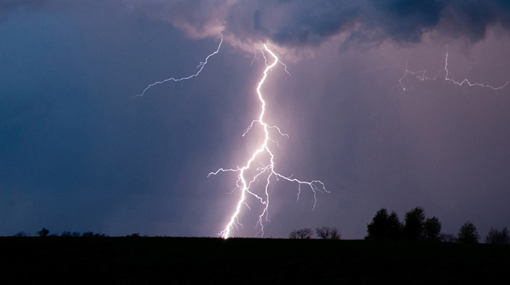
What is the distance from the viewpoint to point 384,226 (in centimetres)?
4900

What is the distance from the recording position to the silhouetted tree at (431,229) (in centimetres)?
5191

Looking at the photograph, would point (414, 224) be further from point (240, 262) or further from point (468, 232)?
point (240, 262)

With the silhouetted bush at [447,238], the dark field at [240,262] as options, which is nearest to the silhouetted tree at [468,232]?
the silhouetted bush at [447,238]

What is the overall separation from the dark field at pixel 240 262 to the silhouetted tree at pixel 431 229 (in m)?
29.2

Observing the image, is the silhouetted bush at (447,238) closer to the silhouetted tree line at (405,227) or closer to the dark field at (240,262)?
the silhouetted tree line at (405,227)

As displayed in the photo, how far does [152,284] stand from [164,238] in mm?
11024

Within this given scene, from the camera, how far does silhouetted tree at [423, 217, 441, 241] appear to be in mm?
51906

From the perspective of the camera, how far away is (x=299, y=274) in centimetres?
1684

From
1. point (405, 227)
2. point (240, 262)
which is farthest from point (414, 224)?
point (240, 262)

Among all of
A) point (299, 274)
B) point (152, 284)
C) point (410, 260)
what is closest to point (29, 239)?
point (152, 284)

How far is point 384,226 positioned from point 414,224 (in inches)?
124

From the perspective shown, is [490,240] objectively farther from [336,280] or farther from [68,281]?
[68,281]

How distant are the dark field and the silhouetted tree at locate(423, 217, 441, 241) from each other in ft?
95.7

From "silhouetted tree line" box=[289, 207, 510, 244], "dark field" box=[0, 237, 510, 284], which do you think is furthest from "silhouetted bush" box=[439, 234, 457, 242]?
"dark field" box=[0, 237, 510, 284]
